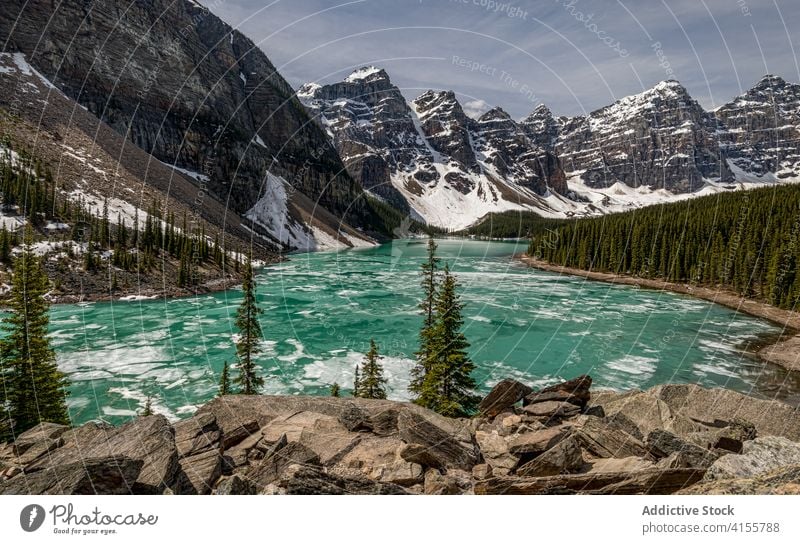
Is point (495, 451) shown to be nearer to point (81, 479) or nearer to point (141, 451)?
point (141, 451)

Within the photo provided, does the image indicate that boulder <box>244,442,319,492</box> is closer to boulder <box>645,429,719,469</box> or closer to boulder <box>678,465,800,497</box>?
boulder <box>678,465,800,497</box>

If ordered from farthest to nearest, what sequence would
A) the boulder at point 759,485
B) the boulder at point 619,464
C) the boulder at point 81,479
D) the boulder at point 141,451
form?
the boulder at point 619,464 → the boulder at point 141,451 → the boulder at point 81,479 → the boulder at point 759,485

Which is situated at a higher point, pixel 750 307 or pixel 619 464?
pixel 619 464

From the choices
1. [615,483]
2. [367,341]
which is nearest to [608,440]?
[615,483]

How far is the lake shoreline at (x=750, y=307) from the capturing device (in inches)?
1055

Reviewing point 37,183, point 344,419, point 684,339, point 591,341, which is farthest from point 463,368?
point 37,183

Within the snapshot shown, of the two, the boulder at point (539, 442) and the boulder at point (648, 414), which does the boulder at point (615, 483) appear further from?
the boulder at point (648, 414)

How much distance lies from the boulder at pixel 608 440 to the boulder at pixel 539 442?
0.51 metres

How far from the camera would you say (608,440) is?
804 centimetres

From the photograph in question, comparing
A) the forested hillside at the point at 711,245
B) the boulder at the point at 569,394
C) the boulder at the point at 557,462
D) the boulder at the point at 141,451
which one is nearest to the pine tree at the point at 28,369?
the boulder at the point at 141,451

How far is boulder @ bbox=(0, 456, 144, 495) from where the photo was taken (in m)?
4.66

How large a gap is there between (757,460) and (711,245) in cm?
6991

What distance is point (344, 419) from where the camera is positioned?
971 cm

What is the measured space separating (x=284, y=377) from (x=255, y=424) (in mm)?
12360
